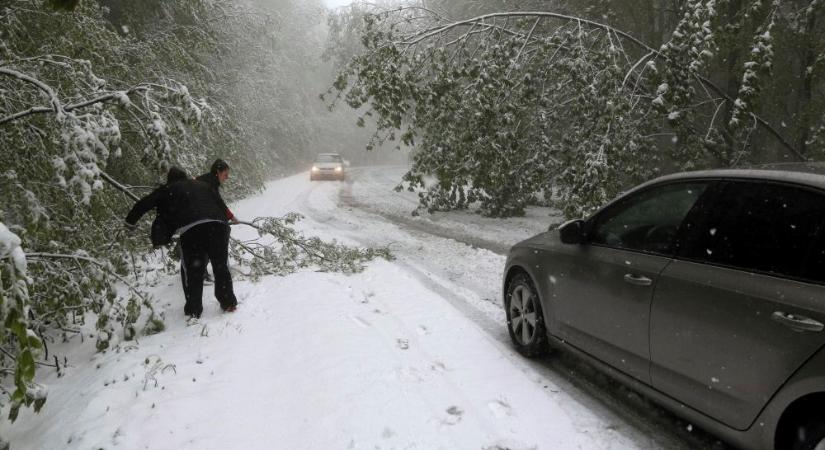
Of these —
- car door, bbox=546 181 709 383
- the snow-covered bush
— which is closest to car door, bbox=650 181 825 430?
car door, bbox=546 181 709 383

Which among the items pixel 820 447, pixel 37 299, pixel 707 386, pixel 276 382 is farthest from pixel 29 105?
pixel 820 447

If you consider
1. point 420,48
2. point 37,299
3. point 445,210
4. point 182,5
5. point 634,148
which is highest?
point 182,5

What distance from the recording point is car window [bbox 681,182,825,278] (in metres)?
2.24

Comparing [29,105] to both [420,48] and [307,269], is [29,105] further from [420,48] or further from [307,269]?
[420,48]

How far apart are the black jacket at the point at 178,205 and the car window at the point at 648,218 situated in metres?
3.86

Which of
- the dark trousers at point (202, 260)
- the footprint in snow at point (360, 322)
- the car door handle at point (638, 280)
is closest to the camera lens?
the car door handle at point (638, 280)

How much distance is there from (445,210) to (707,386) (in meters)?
11.4

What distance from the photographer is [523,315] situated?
14.1ft

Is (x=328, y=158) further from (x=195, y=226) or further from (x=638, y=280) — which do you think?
(x=638, y=280)

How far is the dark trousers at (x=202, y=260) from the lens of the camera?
504 centimetres

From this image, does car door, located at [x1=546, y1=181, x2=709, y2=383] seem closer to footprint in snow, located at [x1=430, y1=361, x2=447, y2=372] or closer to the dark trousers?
footprint in snow, located at [x1=430, y1=361, x2=447, y2=372]

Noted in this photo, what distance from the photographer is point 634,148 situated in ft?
24.6

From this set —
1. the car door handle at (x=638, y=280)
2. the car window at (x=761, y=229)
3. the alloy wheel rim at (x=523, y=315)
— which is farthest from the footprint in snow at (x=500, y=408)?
the car window at (x=761, y=229)

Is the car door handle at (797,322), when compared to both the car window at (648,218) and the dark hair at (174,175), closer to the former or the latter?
the car window at (648,218)
